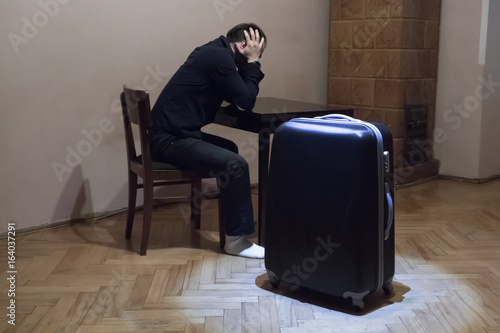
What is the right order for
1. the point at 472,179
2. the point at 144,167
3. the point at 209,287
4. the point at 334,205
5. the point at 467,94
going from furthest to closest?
the point at 472,179, the point at 467,94, the point at 144,167, the point at 209,287, the point at 334,205

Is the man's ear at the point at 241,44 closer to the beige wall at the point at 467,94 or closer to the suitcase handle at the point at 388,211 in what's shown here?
the suitcase handle at the point at 388,211

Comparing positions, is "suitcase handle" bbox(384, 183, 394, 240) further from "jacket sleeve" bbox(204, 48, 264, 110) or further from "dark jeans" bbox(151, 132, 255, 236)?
"jacket sleeve" bbox(204, 48, 264, 110)

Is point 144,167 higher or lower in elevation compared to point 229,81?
lower

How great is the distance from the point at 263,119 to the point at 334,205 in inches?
26.1

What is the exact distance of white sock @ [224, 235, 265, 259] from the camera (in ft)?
9.72

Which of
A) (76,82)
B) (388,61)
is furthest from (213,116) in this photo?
(388,61)

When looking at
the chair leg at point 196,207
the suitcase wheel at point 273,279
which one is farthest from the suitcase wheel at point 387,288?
the chair leg at point 196,207

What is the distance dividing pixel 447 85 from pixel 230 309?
289cm

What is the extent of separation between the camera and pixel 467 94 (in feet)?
14.7

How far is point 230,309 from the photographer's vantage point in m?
2.39

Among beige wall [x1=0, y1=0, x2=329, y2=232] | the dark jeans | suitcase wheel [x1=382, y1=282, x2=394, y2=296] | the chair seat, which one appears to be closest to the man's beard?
the dark jeans

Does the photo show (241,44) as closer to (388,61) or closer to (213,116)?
(213,116)

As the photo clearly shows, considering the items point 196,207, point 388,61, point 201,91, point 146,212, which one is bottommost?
point 196,207

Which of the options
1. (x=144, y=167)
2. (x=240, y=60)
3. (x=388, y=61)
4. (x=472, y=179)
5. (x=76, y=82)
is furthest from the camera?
(x=472, y=179)
